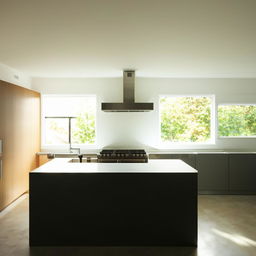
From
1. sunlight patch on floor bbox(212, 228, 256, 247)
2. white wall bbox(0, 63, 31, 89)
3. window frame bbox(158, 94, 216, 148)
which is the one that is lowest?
sunlight patch on floor bbox(212, 228, 256, 247)

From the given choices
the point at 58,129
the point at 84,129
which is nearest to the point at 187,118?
the point at 84,129

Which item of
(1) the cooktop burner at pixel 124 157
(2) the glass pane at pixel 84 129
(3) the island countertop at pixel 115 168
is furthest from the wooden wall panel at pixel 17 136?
(1) the cooktop burner at pixel 124 157

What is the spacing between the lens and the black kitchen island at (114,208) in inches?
118

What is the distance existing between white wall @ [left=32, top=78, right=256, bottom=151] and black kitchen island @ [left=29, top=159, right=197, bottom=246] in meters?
2.76

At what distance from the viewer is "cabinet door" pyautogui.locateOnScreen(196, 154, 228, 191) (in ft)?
17.2

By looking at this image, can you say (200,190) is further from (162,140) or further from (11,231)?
(11,231)

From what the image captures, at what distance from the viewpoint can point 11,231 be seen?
11.2 feet

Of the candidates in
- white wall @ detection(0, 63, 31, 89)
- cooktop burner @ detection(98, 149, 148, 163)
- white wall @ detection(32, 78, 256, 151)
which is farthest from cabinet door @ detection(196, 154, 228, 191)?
white wall @ detection(0, 63, 31, 89)

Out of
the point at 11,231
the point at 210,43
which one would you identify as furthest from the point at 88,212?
the point at 210,43

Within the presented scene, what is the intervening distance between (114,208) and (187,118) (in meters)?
3.41

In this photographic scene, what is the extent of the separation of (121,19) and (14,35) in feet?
4.27

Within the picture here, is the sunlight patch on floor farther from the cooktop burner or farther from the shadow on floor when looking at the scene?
the cooktop burner

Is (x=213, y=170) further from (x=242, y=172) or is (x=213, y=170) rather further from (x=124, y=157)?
(x=124, y=157)

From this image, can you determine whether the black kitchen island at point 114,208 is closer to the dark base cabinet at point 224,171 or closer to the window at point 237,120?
the dark base cabinet at point 224,171
